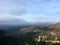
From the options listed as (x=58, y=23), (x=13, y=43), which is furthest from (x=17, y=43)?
(x=58, y=23)

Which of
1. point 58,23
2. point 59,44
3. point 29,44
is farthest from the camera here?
point 58,23

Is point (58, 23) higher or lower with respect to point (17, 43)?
higher

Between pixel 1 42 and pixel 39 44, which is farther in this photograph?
pixel 1 42

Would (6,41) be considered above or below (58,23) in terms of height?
below

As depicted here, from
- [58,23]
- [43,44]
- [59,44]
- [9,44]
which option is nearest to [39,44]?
[43,44]

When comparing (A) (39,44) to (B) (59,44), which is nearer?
(A) (39,44)

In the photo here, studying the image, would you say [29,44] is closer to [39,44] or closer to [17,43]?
[39,44]

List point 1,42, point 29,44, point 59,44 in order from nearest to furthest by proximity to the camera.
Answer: point 29,44 → point 1,42 → point 59,44

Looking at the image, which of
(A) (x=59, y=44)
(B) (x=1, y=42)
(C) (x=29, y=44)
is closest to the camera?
(C) (x=29, y=44)

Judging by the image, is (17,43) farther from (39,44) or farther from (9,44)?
(39,44)
